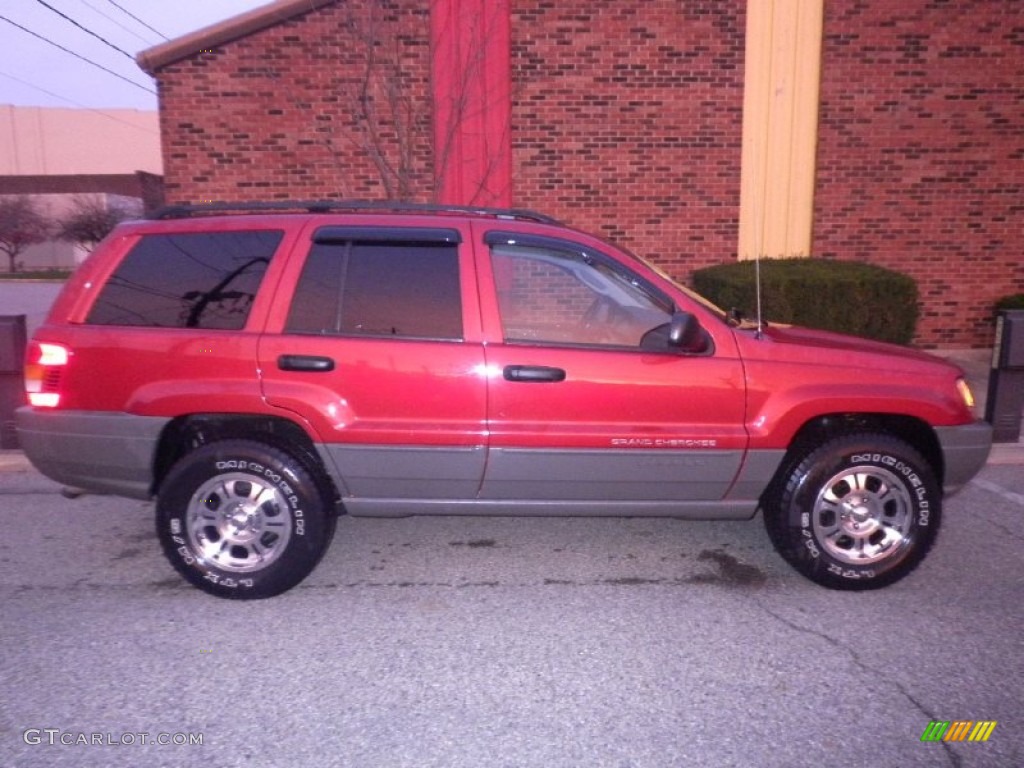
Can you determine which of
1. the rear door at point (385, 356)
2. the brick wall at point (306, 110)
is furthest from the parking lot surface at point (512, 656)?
the brick wall at point (306, 110)

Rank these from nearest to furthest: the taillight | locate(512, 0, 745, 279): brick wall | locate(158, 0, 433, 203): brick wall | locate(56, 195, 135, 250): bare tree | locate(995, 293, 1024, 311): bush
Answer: the taillight
locate(158, 0, 433, 203): brick wall
locate(512, 0, 745, 279): brick wall
locate(995, 293, 1024, 311): bush
locate(56, 195, 135, 250): bare tree

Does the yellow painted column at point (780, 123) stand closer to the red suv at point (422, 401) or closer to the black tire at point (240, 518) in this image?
the red suv at point (422, 401)

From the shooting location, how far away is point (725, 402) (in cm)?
407

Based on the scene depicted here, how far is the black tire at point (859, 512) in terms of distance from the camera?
4.16 meters

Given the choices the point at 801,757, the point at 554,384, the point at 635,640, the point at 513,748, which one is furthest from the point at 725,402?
the point at 513,748

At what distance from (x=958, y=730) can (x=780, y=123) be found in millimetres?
9585

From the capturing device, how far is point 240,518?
13.5 feet

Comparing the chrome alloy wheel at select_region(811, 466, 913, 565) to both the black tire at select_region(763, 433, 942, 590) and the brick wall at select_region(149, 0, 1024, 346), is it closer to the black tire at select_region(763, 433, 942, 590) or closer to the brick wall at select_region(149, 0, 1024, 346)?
the black tire at select_region(763, 433, 942, 590)

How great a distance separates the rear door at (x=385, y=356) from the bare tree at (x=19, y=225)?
4657 cm

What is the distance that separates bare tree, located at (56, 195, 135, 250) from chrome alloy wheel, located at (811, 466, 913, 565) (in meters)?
43.3

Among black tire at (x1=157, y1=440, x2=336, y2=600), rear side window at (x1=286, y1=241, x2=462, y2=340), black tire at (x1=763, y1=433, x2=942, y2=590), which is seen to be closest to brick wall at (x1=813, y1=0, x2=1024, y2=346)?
black tire at (x1=763, y1=433, x2=942, y2=590)

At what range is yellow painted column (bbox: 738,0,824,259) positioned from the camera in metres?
→ 10.8

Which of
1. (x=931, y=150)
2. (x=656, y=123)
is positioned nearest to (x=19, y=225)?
(x=656, y=123)

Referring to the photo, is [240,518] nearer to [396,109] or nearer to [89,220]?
[396,109]
